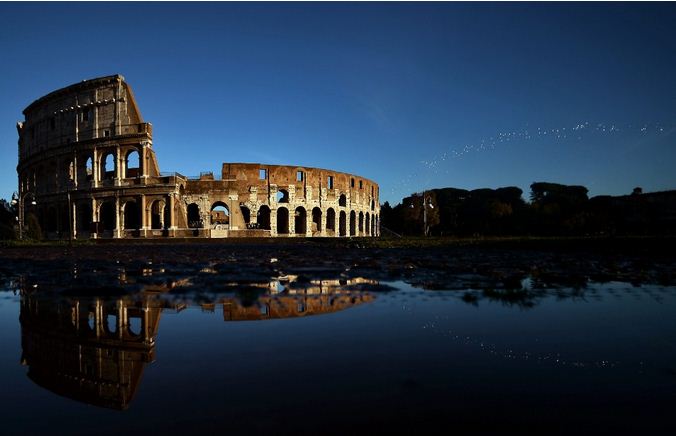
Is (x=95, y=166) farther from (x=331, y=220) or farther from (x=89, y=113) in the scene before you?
(x=331, y=220)

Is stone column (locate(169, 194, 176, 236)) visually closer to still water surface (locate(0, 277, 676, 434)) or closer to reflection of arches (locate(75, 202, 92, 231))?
reflection of arches (locate(75, 202, 92, 231))

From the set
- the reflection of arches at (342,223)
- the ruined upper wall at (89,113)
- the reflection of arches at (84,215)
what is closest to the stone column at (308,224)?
the reflection of arches at (342,223)

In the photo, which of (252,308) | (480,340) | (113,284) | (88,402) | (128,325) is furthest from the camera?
(113,284)

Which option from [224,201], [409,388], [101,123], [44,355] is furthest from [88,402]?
[101,123]

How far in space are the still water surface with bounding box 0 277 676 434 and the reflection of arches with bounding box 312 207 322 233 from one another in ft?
121

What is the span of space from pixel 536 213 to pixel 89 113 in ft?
162

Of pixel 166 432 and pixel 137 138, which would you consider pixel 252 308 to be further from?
pixel 137 138

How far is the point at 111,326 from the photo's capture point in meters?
2.34

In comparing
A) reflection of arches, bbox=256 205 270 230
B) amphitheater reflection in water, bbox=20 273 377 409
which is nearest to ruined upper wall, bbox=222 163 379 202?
reflection of arches, bbox=256 205 270 230

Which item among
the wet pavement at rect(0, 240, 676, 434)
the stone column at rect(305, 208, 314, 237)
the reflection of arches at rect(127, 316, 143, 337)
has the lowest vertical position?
→ the wet pavement at rect(0, 240, 676, 434)

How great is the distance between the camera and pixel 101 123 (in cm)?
3300

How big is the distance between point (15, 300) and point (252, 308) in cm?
211

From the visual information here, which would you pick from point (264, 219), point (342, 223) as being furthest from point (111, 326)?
point (342, 223)

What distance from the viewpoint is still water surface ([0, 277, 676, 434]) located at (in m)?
1.20
